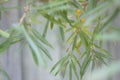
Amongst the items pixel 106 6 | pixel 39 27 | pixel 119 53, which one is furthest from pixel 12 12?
pixel 106 6

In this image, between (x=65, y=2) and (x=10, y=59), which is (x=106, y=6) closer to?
(x=65, y=2)

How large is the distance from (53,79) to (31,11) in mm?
1110

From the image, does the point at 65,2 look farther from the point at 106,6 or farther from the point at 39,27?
the point at 39,27

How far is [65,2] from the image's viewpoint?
558mm

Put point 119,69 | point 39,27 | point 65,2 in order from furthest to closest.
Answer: point 39,27, point 65,2, point 119,69

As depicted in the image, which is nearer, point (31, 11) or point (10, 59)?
point (31, 11)

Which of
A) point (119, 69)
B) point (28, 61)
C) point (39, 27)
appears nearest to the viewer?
point (119, 69)

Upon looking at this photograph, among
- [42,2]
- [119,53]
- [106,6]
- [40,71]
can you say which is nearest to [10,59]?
[40,71]

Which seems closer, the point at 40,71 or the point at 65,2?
the point at 65,2

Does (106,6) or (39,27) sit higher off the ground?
(106,6)

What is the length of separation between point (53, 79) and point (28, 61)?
0.60ft

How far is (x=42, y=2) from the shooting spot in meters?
0.61

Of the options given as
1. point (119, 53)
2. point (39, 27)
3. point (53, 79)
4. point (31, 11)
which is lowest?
point (53, 79)

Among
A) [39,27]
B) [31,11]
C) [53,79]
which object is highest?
[31,11]
